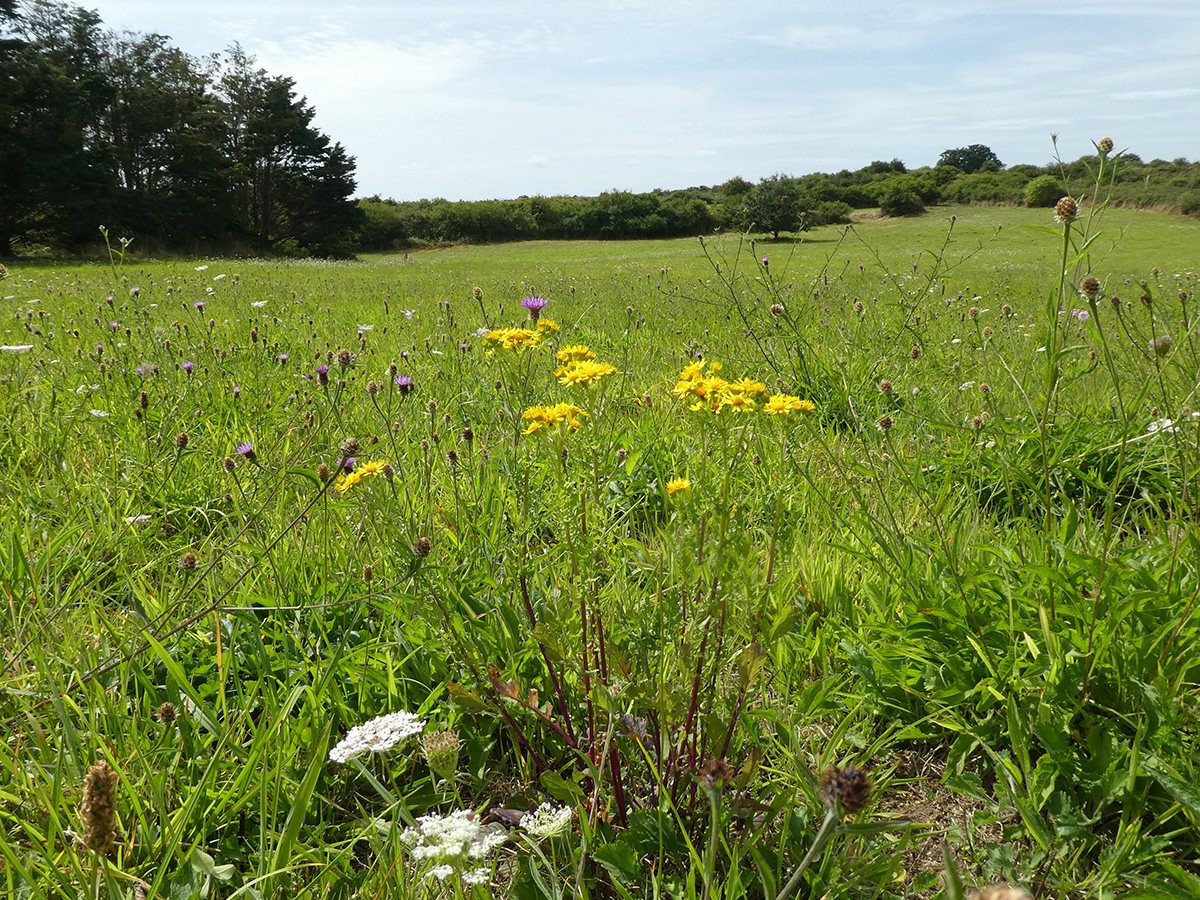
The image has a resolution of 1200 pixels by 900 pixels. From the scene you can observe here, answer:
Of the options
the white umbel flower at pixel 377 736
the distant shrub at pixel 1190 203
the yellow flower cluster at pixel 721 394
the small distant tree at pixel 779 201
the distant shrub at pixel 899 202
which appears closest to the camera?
the white umbel flower at pixel 377 736

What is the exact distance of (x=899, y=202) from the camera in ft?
121

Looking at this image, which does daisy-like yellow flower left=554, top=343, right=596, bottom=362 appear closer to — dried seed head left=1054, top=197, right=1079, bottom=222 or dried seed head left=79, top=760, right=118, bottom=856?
dried seed head left=1054, top=197, right=1079, bottom=222

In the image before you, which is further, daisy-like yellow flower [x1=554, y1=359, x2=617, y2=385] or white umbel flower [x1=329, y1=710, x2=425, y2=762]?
daisy-like yellow flower [x1=554, y1=359, x2=617, y2=385]

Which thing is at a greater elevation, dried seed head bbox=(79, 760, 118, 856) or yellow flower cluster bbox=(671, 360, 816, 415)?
yellow flower cluster bbox=(671, 360, 816, 415)

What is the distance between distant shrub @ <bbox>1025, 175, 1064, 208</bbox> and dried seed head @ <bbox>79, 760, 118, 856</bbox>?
127 feet

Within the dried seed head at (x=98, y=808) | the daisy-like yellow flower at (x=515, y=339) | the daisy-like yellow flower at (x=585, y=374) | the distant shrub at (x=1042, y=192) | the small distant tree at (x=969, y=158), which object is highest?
the small distant tree at (x=969, y=158)

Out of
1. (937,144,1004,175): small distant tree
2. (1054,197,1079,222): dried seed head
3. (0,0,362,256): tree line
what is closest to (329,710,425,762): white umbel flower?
(1054,197,1079,222): dried seed head

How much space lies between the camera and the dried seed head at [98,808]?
0.64m

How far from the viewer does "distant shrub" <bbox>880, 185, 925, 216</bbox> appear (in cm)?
3678

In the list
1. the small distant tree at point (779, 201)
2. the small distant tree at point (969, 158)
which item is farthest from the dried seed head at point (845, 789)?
the small distant tree at point (969, 158)

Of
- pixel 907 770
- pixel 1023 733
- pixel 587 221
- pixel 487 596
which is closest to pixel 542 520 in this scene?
pixel 487 596

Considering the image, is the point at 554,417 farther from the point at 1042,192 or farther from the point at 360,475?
the point at 1042,192

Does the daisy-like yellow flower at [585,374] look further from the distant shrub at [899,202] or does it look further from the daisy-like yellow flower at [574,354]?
the distant shrub at [899,202]

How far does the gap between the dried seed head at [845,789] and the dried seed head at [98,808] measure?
0.67 meters
